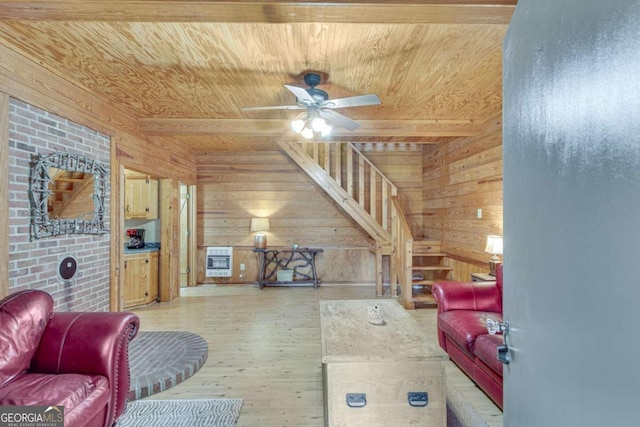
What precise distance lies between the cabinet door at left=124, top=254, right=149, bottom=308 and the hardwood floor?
0.68ft

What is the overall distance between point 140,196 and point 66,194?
2.05m

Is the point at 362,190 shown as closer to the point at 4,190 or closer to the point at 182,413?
the point at 182,413

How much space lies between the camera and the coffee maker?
470 cm

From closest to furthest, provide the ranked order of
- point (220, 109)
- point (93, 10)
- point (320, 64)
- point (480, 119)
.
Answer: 1. point (93, 10)
2. point (320, 64)
3. point (220, 109)
4. point (480, 119)

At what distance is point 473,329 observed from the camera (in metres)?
2.26

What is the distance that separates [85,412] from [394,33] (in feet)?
9.19

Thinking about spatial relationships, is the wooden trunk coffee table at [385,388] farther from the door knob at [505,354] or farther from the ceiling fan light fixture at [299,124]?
the ceiling fan light fixture at [299,124]

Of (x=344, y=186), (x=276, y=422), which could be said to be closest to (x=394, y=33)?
(x=276, y=422)

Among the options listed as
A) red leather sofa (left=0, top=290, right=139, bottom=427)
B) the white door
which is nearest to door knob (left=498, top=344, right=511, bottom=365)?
the white door

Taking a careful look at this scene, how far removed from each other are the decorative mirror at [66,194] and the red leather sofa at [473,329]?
342 cm

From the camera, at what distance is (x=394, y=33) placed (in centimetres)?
198

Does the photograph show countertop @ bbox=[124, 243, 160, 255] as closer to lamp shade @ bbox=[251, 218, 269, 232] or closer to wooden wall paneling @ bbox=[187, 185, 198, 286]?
wooden wall paneling @ bbox=[187, 185, 198, 286]

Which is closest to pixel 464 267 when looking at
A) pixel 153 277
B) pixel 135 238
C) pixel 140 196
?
pixel 153 277

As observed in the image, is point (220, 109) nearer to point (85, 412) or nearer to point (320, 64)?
point (320, 64)
